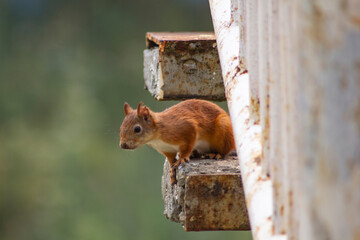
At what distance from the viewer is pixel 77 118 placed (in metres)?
10.9

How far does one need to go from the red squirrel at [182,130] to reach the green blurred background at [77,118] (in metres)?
6.34

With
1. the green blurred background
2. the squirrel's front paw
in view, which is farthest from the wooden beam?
the green blurred background

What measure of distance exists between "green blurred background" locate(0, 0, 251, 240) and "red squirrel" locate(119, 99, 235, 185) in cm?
634

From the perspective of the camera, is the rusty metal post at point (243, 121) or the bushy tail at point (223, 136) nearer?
the rusty metal post at point (243, 121)

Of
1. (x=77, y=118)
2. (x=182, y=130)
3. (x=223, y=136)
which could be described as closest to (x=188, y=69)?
(x=223, y=136)

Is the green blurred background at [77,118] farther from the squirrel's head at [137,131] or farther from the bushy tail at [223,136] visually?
the bushy tail at [223,136]

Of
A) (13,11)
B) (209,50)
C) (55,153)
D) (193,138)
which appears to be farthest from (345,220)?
(13,11)

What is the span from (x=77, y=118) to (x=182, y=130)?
842 cm

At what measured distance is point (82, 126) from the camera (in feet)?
35.6

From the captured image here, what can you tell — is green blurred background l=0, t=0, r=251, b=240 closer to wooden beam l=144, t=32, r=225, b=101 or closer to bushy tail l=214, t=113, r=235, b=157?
bushy tail l=214, t=113, r=235, b=157

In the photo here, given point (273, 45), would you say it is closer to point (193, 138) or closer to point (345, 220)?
point (345, 220)

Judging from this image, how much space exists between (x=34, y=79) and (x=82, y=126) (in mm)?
1272

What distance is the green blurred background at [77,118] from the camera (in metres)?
10.1

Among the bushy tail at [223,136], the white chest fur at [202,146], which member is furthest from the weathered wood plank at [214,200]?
the white chest fur at [202,146]
